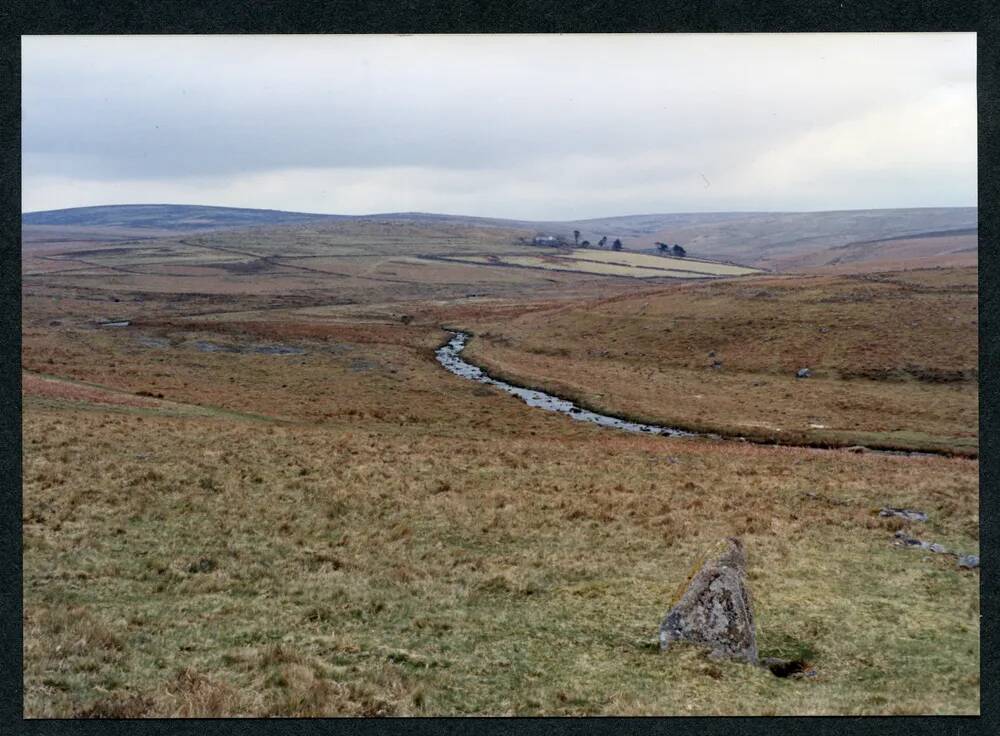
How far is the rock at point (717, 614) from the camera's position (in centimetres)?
1093

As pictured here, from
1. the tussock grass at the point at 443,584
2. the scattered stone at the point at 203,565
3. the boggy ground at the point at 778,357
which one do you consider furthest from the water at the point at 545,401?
the scattered stone at the point at 203,565

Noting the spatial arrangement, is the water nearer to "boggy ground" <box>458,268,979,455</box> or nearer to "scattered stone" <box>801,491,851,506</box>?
"boggy ground" <box>458,268,979,455</box>

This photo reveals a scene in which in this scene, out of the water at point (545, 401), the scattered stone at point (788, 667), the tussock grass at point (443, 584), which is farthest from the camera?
the water at point (545, 401)

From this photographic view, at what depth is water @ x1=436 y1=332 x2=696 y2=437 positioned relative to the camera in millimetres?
44969

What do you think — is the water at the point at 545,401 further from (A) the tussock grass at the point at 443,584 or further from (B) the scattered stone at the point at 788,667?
(B) the scattered stone at the point at 788,667

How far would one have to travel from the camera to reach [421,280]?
613 feet

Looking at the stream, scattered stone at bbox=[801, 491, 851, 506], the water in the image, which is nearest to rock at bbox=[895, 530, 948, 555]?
scattered stone at bbox=[801, 491, 851, 506]

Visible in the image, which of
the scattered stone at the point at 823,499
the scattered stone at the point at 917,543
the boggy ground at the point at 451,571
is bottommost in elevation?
the scattered stone at the point at 917,543

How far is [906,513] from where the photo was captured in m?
20.9

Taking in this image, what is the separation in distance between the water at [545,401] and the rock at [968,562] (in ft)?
85.8

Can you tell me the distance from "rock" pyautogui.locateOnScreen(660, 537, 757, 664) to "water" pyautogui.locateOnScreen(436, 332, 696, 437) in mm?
31986

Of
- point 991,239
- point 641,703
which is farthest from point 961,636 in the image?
point 991,239

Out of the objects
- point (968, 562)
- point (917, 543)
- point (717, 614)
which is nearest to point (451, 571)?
point (717, 614)

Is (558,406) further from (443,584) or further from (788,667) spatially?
(788,667)
